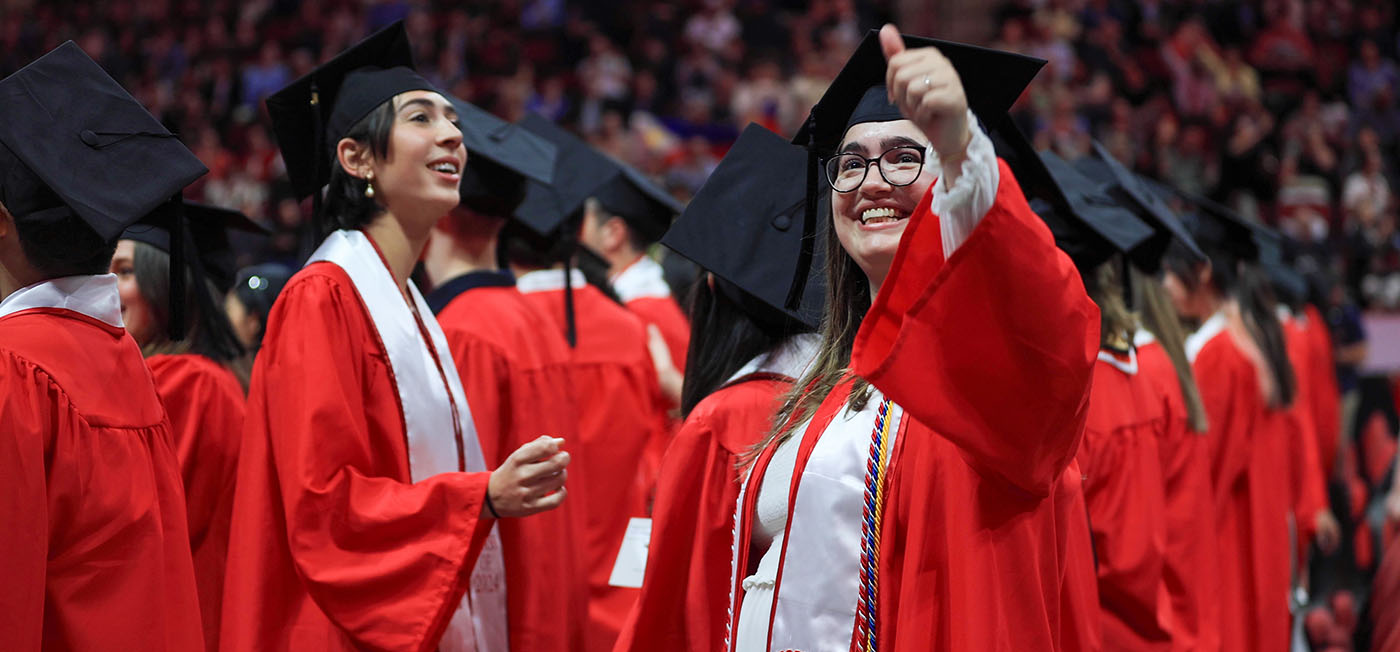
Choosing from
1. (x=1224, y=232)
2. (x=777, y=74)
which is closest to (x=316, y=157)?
(x=1224, y=232)

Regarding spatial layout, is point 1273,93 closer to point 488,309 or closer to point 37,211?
point 488,309

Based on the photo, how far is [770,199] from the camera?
3398mm

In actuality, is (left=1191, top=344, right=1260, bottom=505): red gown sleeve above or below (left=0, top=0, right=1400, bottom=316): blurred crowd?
below

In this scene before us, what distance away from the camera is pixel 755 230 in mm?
3330

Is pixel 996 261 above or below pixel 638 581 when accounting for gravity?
above

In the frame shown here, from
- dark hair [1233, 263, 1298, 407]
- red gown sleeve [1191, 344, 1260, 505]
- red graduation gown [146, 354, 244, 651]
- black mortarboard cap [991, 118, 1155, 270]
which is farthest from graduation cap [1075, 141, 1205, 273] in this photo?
red graduation gown [146, 354, 244, 651]

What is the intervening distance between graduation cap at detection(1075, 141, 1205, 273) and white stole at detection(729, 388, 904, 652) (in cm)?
239

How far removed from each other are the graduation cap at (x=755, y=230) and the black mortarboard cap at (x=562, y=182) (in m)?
1.41

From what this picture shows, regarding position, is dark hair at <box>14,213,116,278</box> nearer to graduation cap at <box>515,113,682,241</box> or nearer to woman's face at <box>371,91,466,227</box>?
woman's face at <box>371,91,466,227</box>

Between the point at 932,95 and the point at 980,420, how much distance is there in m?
0.45

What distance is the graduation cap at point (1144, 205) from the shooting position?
4.39m

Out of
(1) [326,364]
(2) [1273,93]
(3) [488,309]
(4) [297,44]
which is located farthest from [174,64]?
(1) [326,364]

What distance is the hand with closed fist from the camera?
9.32 feet

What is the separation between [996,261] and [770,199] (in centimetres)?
166
